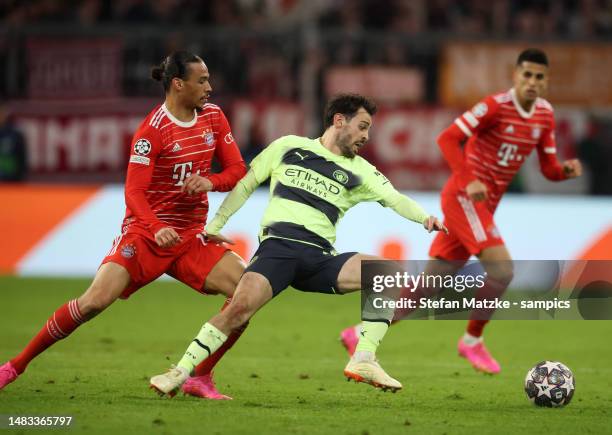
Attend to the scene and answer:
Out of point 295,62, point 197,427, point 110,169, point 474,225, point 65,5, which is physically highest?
point 65,5

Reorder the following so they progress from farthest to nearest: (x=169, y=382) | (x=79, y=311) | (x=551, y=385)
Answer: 1. (x=551, y=385)
2. (x=79, y=311)
3. (x=169, y=382)

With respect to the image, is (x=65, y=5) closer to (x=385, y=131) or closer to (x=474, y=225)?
(x=385, y=131)

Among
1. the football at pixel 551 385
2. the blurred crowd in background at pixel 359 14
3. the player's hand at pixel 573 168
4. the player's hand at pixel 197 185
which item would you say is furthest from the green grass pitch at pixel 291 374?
the blurred crowd in background at pixel 359 14

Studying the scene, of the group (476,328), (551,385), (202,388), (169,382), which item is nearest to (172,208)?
(202,388)

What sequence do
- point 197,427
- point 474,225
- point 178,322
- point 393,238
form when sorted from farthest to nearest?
point 393,238 → point 178,322 → point 474,225 → point 197,427

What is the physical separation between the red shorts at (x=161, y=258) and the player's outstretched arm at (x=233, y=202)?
23 centimetres

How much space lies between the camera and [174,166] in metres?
7.94

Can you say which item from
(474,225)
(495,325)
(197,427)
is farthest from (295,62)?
(197,427)

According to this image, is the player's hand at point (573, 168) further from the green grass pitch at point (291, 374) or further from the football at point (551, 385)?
the football at point (551, 385)

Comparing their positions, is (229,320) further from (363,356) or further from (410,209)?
(410,209)

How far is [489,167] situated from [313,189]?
9.13 feet

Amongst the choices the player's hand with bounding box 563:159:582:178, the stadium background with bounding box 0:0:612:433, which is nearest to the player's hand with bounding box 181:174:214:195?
the player's hand with bounding box 563:159:582:178

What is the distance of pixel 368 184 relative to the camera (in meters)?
7.78

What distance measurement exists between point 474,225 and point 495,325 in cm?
344
